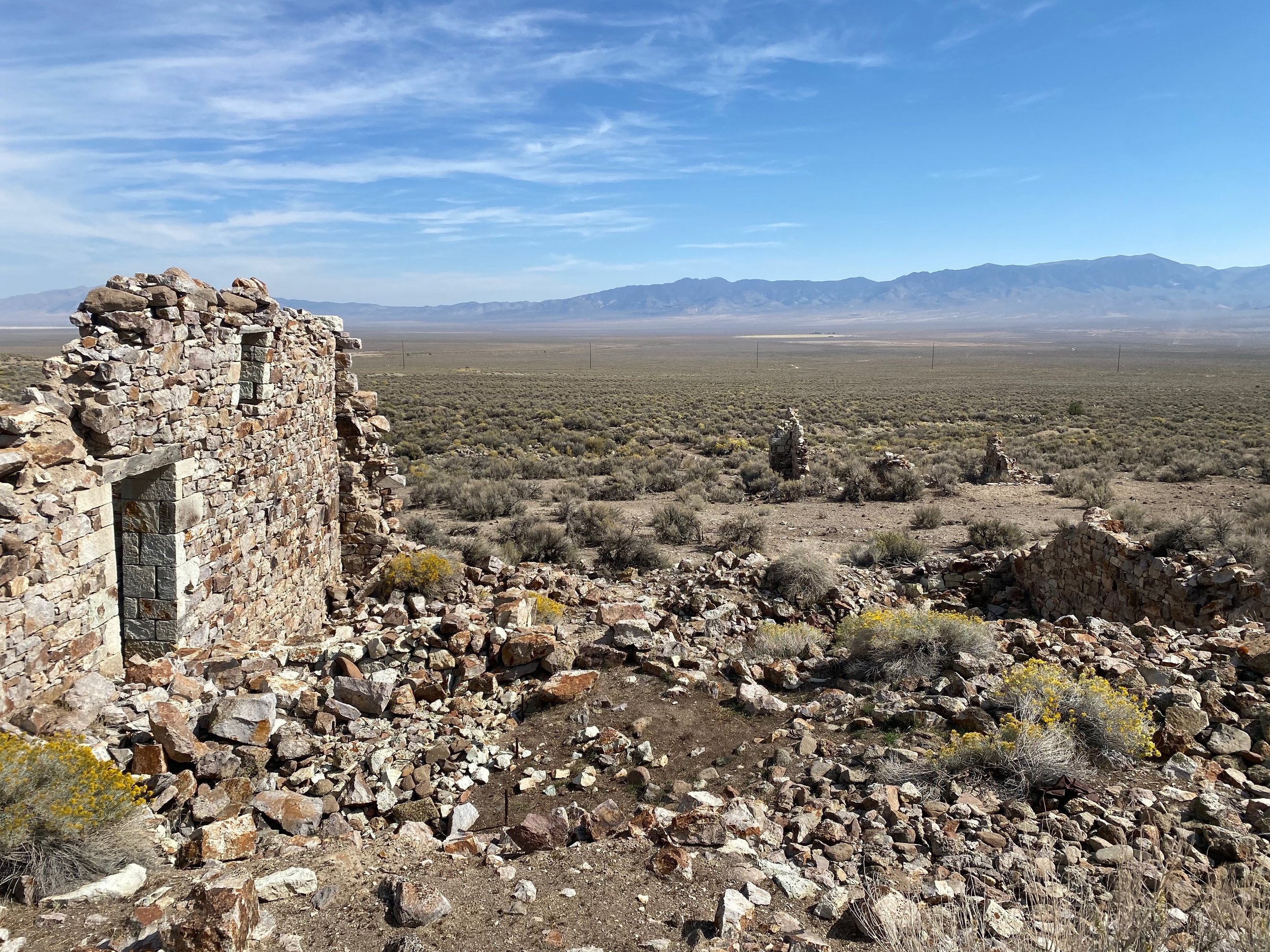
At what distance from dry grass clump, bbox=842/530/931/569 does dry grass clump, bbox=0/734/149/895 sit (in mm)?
10903

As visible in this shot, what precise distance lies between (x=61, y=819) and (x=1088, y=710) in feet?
20.6

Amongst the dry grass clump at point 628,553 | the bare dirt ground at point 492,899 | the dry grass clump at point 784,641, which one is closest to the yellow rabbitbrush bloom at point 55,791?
the bare dirt ground at point 492,899

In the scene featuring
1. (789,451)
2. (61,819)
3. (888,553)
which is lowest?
(888,553)

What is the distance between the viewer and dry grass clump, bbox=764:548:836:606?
34.9 feet

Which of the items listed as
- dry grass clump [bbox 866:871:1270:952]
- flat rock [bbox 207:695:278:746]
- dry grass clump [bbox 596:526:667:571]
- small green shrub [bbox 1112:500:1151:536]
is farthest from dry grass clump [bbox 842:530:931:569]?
flat rock [bbox 207:695:278:746]

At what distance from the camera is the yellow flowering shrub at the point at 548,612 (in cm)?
875

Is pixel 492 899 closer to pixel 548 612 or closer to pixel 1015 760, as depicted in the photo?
pixel 1015 760

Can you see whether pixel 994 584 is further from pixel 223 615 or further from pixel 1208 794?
pixel 223 615

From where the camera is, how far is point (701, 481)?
791 inches

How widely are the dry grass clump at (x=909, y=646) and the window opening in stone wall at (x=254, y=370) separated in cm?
612

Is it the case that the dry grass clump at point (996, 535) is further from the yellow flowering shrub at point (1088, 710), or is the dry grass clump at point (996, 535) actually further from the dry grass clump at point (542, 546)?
the yellow flowering shrub at point (1088, 710)

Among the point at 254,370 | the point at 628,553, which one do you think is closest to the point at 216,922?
the point at 254,370

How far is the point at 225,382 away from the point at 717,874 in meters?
5.78

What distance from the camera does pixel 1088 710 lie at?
222 inches
